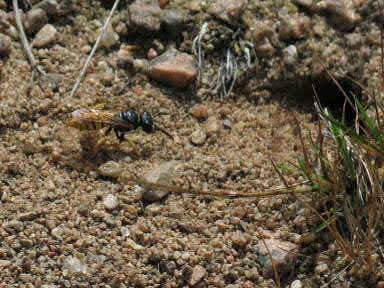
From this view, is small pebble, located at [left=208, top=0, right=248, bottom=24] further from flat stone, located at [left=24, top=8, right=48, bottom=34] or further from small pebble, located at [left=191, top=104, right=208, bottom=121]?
flat stone, located at [left=24, top=8, right=48, bottom=34]

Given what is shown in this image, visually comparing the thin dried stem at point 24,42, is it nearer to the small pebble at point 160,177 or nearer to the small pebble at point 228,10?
the small pebble at point 160,177

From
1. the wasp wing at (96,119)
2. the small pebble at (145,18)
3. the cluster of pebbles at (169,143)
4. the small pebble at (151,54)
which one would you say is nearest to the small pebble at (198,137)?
the cluster of pebbles at (169,143)

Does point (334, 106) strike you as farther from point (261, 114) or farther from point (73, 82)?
point (73, 82)

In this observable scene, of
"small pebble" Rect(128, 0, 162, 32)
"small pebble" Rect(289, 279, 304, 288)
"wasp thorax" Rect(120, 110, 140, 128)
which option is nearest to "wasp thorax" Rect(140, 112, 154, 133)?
"wasp thorax" Rect(120, 110, 140, 128)

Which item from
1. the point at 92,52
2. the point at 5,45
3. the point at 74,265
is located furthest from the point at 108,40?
the point at 74,265

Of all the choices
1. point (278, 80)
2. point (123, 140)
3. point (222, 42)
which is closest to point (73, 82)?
point (123, 140)

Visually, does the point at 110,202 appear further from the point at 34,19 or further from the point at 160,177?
the point at 34,19
